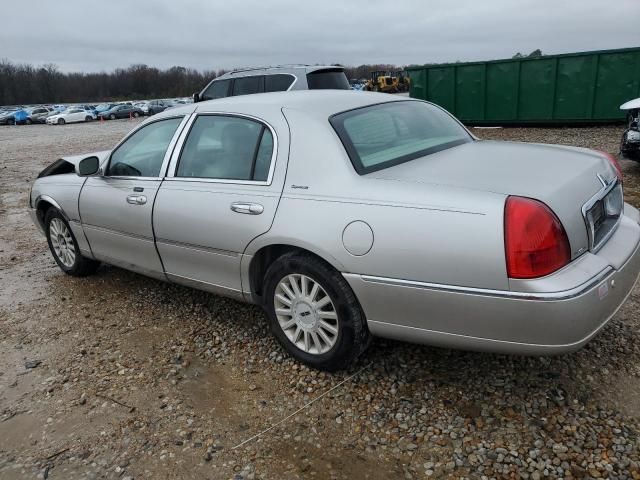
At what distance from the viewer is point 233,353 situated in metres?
3.54

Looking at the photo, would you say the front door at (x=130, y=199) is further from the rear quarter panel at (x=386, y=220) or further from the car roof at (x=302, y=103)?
the rear quarter panel at (x=386, y=220)

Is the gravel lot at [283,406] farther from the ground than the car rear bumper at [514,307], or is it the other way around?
the car rear bumper at [514,307]

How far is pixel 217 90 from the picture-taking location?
12383 mm

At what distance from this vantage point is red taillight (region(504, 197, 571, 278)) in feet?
7.56

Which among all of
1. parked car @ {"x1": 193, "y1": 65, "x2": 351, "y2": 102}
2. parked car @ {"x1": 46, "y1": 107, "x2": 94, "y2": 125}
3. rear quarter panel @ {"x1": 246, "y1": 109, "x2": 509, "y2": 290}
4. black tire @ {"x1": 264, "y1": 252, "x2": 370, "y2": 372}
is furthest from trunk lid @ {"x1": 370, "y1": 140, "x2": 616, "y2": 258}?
parked car @ {"x1": 46, "y1": 107, "x2": 94, "y2": 125}

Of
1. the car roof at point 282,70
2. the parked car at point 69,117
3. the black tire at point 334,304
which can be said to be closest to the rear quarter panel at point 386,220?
the black tire at point 334,304

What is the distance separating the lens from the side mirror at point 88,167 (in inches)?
168

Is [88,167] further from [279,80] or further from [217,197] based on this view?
[279,80]

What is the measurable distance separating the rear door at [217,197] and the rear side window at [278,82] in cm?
800

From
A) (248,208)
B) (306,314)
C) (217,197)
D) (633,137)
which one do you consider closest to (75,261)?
(217,197)

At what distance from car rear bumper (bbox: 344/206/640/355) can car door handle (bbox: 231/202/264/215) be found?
70cm

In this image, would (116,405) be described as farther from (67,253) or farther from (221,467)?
(67,253)

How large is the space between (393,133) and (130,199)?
2.00 m

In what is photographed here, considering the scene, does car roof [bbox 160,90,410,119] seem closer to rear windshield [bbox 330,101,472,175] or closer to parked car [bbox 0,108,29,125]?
rear windshield [bbox 330,101,472,175]
